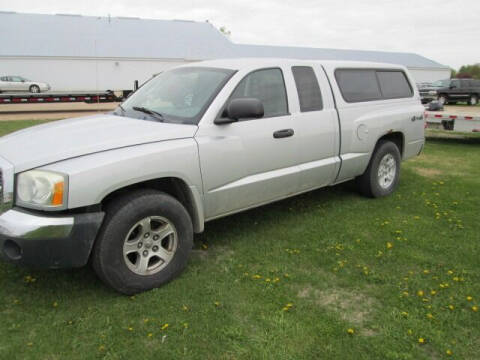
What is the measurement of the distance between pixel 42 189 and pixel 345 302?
235 centimetres

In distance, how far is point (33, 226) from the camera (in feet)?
9.14

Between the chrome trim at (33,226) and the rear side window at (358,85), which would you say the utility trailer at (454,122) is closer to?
the rear side window at (358,85)

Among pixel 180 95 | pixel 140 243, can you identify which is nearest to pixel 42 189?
pixel 140 243

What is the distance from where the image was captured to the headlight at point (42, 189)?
2822mm

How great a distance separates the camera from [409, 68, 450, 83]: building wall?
48.4m

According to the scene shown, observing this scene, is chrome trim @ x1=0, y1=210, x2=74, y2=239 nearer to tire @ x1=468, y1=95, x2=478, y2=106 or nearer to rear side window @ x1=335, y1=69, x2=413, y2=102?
rear side window @ x1=335, y1=69, x2=413, y2=102

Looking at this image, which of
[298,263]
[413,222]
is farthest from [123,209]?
[413,222]

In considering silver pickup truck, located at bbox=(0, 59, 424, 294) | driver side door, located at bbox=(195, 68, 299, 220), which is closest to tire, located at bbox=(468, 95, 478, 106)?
silver pickup truck, located at bbox=(0, 59, 424, 294)

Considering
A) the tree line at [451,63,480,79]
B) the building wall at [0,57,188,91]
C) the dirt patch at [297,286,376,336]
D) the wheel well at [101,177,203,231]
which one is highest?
the tree line at [451,63,480,79]

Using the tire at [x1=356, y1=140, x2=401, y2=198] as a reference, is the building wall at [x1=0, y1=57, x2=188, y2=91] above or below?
above

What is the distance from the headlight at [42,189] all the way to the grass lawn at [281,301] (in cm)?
85

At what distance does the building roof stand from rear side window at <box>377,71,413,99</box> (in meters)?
31.5

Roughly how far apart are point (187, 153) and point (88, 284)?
135 centimetres

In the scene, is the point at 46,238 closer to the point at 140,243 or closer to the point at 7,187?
the point at 7,187
